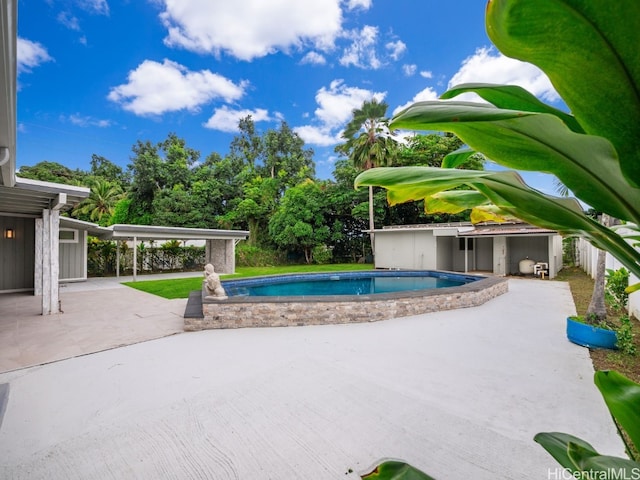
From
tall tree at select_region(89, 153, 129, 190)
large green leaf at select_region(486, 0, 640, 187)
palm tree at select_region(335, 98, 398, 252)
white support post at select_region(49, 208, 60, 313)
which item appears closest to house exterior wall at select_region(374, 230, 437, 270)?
palm tree at select_region(335, 98, 398, 252)

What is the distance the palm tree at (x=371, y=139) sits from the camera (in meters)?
20.7

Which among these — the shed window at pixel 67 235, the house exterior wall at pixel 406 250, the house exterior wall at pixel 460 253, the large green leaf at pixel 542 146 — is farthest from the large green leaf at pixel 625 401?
the house exterior wall at pixel 460 253

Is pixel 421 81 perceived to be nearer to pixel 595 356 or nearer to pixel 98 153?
pixel 595 356

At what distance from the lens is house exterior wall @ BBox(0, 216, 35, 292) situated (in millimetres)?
11680

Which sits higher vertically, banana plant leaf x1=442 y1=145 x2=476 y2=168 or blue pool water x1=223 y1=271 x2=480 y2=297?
banana plant leaf x1=442 y1=145 x2=476 y2=168

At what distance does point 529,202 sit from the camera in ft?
2.28

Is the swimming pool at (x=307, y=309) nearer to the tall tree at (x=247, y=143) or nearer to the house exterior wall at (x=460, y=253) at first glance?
the house exterior wall at (x=460, y=253)

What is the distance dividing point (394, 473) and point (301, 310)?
631 cm

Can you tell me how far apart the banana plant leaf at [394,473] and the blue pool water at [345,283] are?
11.2 meters

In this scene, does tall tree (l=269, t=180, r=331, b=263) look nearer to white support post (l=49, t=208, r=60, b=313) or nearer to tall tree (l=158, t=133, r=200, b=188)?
tall tree (l=158, t=133, r=200, b=188)

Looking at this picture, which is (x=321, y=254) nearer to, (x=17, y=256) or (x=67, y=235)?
(x=67, y=235)

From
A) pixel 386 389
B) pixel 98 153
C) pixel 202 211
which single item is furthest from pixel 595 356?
pixel 98 153

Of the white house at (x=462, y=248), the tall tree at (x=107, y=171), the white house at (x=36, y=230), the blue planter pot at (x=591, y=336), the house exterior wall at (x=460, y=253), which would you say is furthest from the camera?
the tall tree at (x=107, y=171)

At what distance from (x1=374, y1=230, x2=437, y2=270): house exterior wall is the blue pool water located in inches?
121
